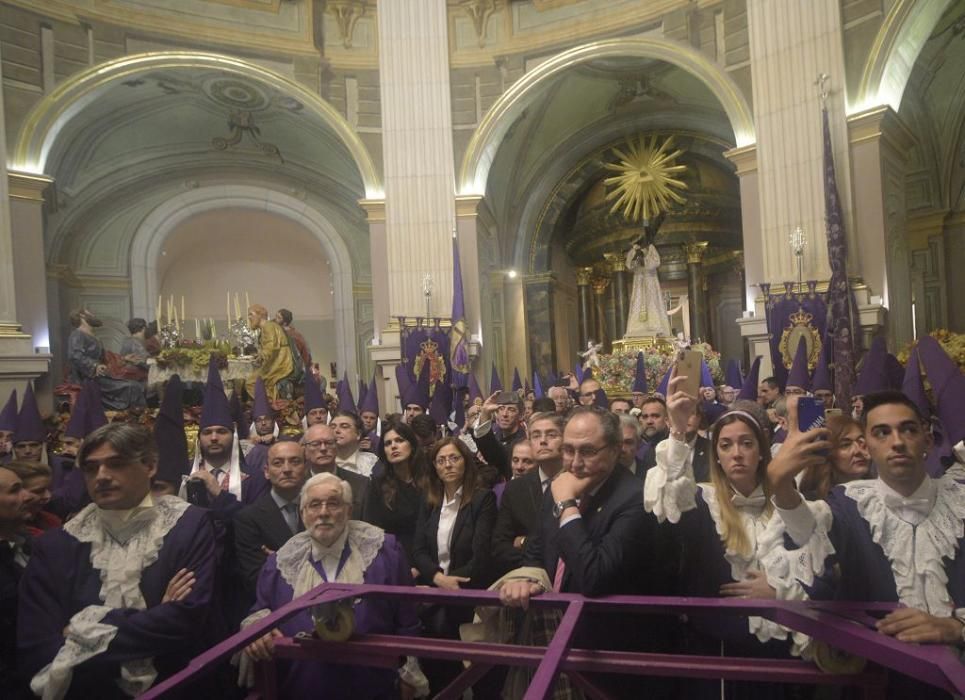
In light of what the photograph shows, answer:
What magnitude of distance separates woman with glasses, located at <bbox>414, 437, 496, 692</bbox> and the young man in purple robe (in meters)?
1.59

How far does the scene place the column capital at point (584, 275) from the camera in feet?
57.1

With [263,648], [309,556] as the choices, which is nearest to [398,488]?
[309,556]

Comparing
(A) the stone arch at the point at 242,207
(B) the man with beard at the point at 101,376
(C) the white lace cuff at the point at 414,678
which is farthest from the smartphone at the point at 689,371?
(A) the stone arch at the point at 242,207

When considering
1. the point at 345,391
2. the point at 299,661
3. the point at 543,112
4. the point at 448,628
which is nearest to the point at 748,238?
the point at 543,112

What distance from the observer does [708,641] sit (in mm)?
2393

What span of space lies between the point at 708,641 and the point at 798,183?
28.5 feet

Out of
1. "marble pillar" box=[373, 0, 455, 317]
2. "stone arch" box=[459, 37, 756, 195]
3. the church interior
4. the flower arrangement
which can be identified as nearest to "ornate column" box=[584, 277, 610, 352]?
the church interior

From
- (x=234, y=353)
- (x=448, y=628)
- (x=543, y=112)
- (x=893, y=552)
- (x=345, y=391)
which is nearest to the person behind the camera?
(x=893, y=552)

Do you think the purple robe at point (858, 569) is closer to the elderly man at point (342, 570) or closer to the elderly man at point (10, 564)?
the elderly man at point (342, 570)

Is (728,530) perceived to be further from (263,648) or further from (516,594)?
(263,648)

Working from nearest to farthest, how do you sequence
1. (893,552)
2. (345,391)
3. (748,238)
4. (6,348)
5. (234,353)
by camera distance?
(893,552) → (345,391) → (234,353) → (6,348) → (748,238)

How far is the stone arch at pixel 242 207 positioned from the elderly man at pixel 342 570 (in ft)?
41.2

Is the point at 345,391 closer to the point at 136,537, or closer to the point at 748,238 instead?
the point at 136,537

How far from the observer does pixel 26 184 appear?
10.5m
